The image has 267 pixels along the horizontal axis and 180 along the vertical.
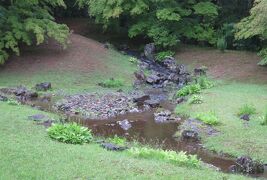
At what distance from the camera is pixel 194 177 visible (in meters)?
9.59

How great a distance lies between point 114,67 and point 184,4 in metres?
9.22

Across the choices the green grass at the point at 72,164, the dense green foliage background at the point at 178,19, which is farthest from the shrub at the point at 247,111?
the dense green foliage background at the point at 178,19

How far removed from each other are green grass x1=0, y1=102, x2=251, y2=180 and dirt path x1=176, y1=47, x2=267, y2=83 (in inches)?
608

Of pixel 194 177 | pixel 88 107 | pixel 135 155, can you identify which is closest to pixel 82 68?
pixel 88 107

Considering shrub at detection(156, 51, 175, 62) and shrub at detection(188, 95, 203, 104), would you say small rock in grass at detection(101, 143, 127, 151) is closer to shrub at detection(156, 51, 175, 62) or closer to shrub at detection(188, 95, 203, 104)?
shrub at detection(188, 95, 203, 104)

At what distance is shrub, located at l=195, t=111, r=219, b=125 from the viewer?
54.7ft

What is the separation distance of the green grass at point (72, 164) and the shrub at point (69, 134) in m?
0.26

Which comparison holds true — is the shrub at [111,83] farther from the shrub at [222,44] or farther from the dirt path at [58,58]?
the shrub at [222,44]

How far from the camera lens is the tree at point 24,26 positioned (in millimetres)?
24312

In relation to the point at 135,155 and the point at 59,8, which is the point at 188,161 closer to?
the point at 135,155

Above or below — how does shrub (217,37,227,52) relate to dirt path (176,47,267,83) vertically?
above

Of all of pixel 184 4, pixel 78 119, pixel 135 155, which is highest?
pixel 184 4

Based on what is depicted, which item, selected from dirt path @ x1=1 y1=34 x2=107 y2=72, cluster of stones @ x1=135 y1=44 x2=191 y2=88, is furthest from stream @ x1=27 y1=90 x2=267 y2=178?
dirt path @ x1=1 y1=34 x2=107 y2=72

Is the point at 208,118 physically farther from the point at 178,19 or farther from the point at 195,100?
the point at 178,19
